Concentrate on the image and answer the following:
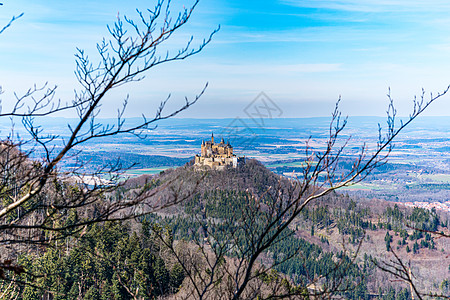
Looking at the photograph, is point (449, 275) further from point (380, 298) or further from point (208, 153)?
point (208, 153)

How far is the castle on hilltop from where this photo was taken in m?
79.9

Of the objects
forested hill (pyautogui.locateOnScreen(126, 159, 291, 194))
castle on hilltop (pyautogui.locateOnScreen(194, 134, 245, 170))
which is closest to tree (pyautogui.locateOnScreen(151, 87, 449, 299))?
castle on hilltop (pyautogui.locateOnScreen(194, 134, 245, 170))

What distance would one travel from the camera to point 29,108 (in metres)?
4.09

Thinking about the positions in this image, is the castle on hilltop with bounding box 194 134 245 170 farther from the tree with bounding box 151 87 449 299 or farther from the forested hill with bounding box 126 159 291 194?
the tree with bounding box 151 87 449 299

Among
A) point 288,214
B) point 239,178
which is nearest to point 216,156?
point 239,178

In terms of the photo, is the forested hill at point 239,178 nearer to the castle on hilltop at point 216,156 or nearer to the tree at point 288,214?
the castle on hilltop at point 216,156

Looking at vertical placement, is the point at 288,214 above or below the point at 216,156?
above

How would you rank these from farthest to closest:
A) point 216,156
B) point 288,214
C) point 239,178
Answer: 1. point 239,178
2. point 216,156
3. point 288,214

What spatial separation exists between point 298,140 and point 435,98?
195 m

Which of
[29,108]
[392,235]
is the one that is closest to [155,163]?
[392,235]

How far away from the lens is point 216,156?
81875 mm

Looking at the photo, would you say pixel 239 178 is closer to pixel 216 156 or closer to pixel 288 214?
pixel 216 156

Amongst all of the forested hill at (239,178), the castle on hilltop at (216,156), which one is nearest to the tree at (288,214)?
the castle on hilltop at (216,156)

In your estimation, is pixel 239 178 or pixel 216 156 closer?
pixel 216 156
